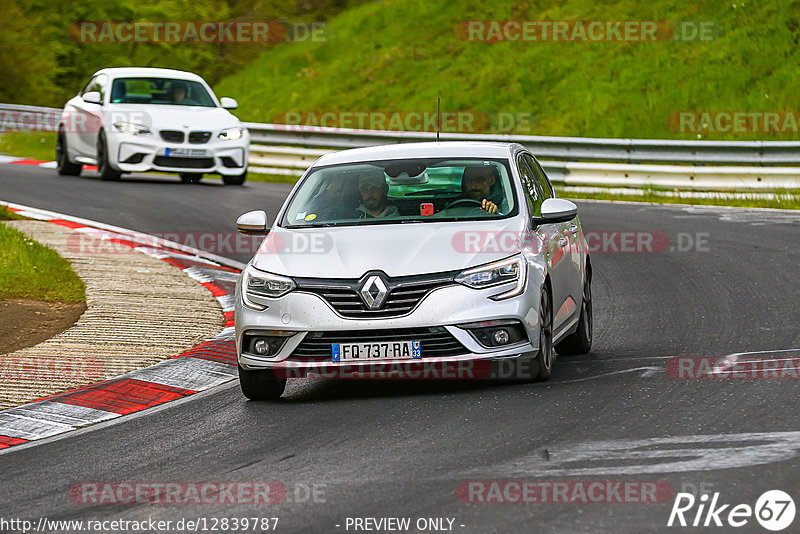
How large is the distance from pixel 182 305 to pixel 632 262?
5.39 m

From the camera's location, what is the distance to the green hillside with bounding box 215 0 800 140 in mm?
27266

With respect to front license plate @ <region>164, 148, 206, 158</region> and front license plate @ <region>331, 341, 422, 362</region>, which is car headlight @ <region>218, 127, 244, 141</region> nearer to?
front license plate @ <region>164, 148, 206, 158</region>

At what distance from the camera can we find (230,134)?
21.8 meters

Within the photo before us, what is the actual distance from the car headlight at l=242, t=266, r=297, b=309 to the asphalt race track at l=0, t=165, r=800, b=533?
70 centimetres

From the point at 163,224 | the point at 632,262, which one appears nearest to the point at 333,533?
the point at 632,262

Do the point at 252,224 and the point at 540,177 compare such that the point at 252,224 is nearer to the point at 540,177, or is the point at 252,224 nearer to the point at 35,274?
the point at 540,177

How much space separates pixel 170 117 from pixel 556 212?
1365 centimetres

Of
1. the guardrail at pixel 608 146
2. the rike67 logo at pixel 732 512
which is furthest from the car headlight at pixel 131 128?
the rike67 logo at pixel 732 512

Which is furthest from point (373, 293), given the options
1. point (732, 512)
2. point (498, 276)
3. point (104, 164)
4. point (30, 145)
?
point (30, 145)

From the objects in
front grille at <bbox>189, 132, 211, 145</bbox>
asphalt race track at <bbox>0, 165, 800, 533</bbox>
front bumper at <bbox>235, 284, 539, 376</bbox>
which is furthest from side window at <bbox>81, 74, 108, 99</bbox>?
front bumper at <bbox>235, 284, 539, 376</bbox>

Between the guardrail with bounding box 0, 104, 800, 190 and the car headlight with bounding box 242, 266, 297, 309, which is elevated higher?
the guardrail with bounding box 0, 104, 800, 190

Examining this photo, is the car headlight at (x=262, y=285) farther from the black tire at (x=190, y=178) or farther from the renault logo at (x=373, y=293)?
the black tire at (x=190, y=178)

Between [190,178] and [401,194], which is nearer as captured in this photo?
[401,194]

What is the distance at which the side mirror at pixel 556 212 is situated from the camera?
29.4 feet
